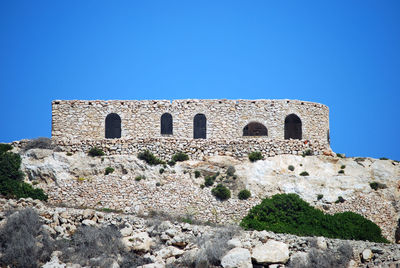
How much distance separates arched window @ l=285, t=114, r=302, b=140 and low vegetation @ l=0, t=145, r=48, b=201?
2239cm

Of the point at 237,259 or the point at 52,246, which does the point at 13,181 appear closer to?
the point at 52,246

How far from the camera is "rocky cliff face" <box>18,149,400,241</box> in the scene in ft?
119

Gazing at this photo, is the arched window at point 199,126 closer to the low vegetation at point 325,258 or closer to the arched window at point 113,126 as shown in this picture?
the arched window at point 113,126

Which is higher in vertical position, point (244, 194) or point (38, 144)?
point (38, 144)

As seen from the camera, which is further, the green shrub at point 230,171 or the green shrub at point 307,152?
the green shrub at point 307,152

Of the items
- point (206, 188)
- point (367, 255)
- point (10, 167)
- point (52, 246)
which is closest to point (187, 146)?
point (206, 188)

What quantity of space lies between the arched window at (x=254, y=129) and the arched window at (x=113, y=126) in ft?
37.6

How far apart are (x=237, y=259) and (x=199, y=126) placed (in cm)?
2089

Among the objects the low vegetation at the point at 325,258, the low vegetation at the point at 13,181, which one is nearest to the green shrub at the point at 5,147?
the low vegetation at the point at 13,181

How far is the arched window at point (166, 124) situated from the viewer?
45875 millimetres

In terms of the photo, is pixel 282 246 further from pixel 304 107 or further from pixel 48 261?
pixel 304 107

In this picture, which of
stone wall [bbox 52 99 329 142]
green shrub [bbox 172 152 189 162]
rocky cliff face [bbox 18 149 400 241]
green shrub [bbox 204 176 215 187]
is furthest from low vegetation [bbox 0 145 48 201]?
green shrub [bbox 204 176 215 187]

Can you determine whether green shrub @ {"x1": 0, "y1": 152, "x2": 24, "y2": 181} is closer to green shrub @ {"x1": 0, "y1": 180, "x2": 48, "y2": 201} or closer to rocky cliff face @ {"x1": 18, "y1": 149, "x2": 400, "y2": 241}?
rocky cliff face @ {"x1": 18, "y1": 149, "x2": 400, "y2": 241}

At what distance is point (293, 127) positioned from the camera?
46844 mm
